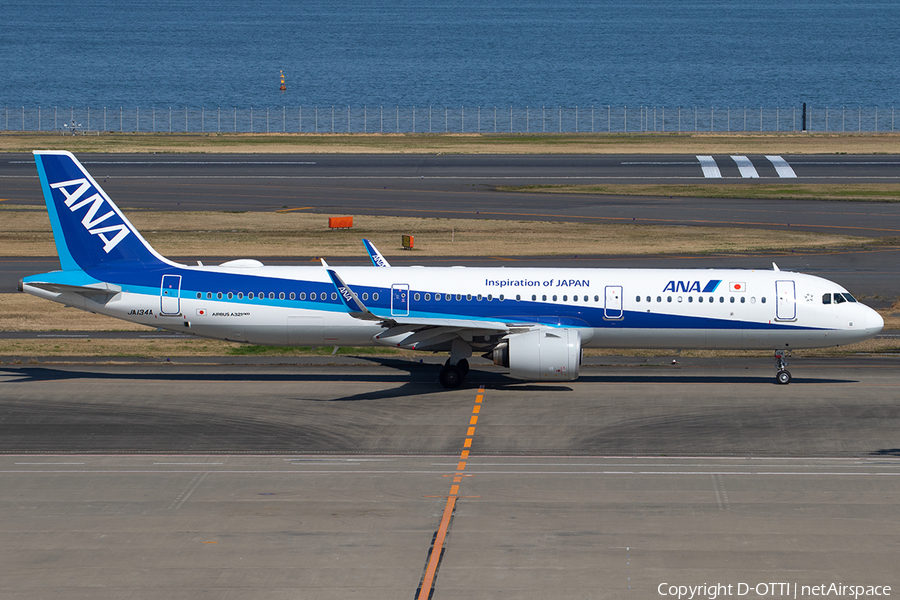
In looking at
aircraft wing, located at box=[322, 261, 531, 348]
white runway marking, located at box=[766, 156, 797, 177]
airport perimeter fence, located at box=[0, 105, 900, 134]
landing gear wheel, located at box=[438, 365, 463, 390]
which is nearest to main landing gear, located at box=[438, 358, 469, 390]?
landing gear wheel, located at box=[438, 365, 463, 390]

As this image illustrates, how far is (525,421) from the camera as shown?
119 feet

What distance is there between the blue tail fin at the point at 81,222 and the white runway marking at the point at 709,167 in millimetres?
66006

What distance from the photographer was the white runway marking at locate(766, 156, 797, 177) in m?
96.2

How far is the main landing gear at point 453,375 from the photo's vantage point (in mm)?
40375

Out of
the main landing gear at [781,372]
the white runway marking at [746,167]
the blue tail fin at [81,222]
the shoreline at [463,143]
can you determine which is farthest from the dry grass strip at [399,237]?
the shoreline at [463,143]

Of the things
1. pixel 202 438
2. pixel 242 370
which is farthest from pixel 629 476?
pixel 242 370

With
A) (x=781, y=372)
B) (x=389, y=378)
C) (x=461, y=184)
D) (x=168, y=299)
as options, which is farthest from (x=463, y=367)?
(x=461, y=184)

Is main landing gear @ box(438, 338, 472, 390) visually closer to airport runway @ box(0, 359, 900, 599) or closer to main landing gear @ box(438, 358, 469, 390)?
main landing gear @ box(438, 358, 469, 390)

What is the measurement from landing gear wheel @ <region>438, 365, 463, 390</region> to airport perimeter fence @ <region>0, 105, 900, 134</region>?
4364 inches

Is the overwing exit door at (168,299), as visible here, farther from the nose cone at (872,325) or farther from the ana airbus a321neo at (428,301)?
the nose cone at (872,325)

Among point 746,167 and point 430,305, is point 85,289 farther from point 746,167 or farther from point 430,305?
point 746,167

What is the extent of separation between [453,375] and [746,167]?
6826 centimetres

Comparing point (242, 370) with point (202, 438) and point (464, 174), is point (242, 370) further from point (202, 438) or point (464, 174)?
point (464, 174)

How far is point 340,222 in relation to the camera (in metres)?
75.2
